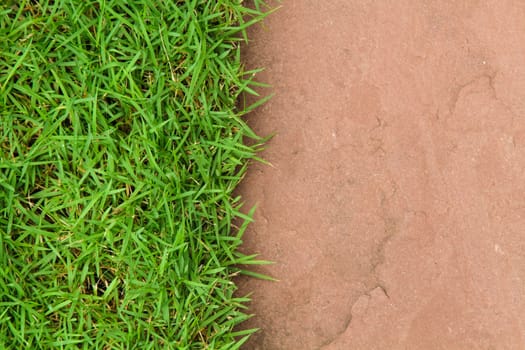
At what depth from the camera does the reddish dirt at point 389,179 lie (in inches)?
91.9

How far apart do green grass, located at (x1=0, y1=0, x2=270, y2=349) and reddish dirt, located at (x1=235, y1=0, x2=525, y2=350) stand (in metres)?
0.20

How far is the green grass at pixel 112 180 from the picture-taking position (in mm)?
2189

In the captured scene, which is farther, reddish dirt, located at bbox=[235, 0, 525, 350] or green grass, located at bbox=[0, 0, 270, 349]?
reddish dirt, located at bbox=[235, 0, 525, 350]

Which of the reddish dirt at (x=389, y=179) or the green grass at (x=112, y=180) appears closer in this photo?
the green grass at (x=112, y=180)

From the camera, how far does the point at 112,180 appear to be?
2.21 metres

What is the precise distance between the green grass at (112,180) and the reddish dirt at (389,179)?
20 centimetres

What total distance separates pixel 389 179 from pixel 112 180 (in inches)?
37.3

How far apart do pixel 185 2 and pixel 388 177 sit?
3.01ft

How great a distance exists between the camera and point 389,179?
7.79 feet

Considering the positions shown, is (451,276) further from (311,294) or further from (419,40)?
(419,40)

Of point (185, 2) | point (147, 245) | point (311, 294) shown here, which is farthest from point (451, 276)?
point (185, 2)

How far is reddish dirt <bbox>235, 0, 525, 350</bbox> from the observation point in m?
2.33

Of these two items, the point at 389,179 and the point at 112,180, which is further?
the point at 389,179

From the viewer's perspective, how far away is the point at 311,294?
7.64ft
